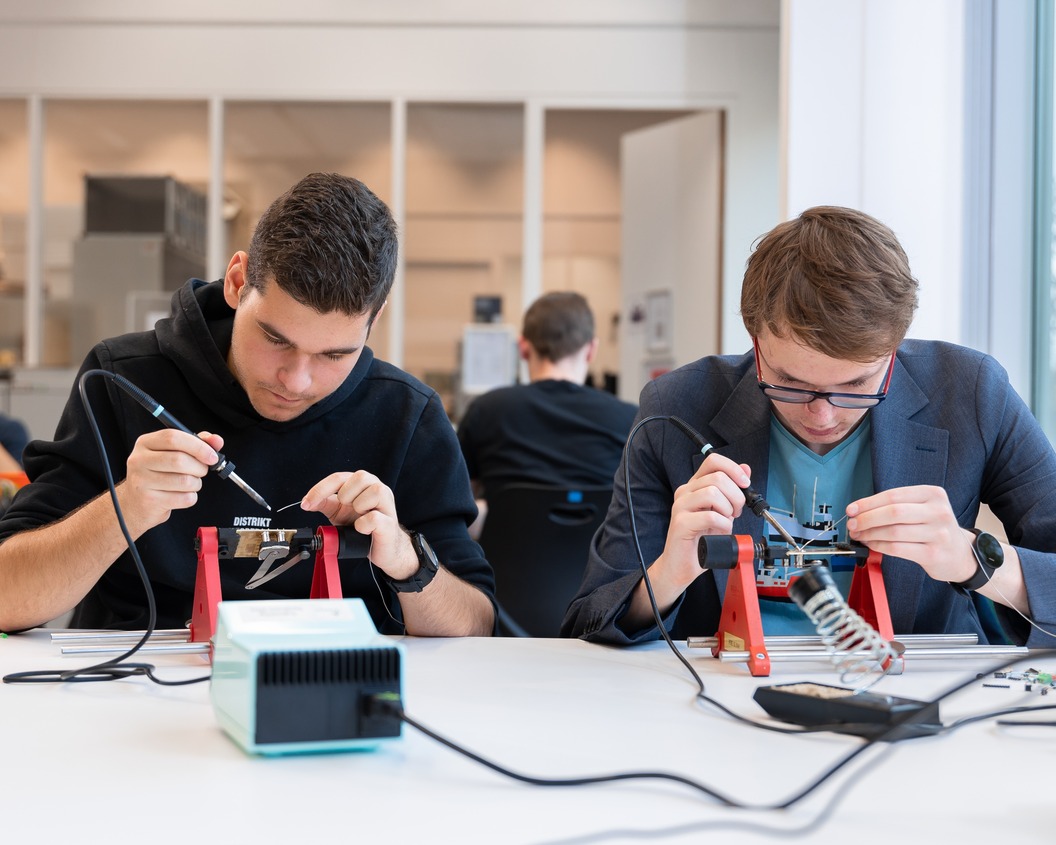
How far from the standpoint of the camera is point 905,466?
155 centimetres

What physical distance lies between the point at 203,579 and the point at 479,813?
645 millimetres

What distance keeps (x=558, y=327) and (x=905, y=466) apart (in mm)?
1921

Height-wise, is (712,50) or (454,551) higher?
(712,50)

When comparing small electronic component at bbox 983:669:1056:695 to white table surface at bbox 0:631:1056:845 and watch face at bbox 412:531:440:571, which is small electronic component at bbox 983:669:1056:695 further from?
watch face at bbox 412:531:440:571

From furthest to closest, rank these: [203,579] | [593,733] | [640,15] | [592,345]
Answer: [640,15], [592,345], [203,579], [593,733]

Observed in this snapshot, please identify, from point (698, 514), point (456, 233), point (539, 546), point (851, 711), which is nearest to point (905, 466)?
point (698, 514)

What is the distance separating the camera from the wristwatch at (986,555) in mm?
1310

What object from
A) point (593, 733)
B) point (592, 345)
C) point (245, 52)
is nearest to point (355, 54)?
point (245, 52)

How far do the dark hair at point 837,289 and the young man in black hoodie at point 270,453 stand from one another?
1.78 ft

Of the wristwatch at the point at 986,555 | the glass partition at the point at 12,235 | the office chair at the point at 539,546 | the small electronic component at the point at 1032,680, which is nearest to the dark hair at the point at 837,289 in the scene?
the wristwatch at the point at 986,555

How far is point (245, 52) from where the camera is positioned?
5.32 m

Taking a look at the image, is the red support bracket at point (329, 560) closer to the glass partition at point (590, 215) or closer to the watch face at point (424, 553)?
the watch face at point (424, 553)

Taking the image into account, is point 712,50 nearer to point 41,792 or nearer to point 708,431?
point 708,431

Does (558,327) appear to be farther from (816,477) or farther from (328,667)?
(328,667)
